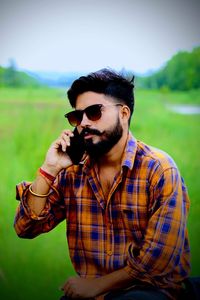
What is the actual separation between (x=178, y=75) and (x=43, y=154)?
1121 mm

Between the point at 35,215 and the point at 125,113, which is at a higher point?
the point at 125,113

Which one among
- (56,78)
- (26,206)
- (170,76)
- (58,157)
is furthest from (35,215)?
(170,76)

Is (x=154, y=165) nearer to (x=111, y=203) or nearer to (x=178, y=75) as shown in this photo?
(x=111, y=203)

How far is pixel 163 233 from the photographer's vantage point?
1844 mm

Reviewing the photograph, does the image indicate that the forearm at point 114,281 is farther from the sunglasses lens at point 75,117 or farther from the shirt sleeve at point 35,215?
the sunglasses lens at point 75,117

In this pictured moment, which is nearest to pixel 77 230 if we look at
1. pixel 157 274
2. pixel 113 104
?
pixel 157 274

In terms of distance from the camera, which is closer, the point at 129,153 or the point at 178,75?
the point at 129,153

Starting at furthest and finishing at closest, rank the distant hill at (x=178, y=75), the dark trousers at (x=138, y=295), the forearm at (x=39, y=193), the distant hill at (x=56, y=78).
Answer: the distant hill at (x=56, y=78), the distant hill at (x=178, y=75), the forearm at (x=39, y=193), the dark trousers at (x=138, y=295)

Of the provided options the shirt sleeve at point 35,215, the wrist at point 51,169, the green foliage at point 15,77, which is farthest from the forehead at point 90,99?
the green foliage at point 15,77

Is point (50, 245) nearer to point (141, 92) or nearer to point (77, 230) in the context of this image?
point (77, 230)

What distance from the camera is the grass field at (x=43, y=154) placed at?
2.88 meters

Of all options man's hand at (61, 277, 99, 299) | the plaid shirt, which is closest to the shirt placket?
the plaid shirt

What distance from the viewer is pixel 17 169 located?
3008 mm

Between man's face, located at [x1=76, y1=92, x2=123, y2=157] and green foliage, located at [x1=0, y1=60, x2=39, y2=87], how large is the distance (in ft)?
3.78
